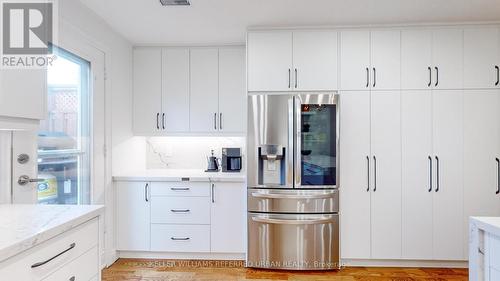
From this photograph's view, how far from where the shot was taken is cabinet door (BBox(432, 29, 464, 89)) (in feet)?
9.73

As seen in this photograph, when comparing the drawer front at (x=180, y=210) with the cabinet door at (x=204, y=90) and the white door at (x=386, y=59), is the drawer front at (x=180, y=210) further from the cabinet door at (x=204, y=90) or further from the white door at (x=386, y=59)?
the white door at (x=386, y=59)

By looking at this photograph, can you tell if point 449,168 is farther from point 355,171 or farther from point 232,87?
point 232,87

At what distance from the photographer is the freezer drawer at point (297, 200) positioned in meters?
2.92

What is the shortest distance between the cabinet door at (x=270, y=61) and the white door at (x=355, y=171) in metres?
0.66

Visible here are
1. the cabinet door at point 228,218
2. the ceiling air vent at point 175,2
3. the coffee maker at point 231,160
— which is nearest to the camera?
the ceiling air vent at point 175,2

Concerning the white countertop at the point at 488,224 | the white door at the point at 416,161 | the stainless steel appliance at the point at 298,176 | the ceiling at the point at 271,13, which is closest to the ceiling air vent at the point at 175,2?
the ceiling at the point at 271,13

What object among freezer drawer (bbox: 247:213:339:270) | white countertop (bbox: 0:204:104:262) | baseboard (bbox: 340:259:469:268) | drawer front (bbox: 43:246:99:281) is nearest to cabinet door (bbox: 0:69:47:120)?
white countertop (bbox: 0:204:104:262)

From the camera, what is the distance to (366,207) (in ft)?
9.87

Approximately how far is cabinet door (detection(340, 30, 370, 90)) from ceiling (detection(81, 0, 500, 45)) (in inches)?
5.1

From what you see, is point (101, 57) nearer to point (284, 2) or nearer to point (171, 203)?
point (171, 203)

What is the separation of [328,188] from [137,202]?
6.50 feet

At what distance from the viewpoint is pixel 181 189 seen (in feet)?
10.5

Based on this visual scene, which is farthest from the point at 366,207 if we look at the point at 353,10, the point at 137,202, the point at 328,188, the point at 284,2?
the point at 137,202

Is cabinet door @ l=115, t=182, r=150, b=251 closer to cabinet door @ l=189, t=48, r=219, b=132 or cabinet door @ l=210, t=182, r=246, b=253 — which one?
cabinet door @ l=210, t=182, r=246, b=253
